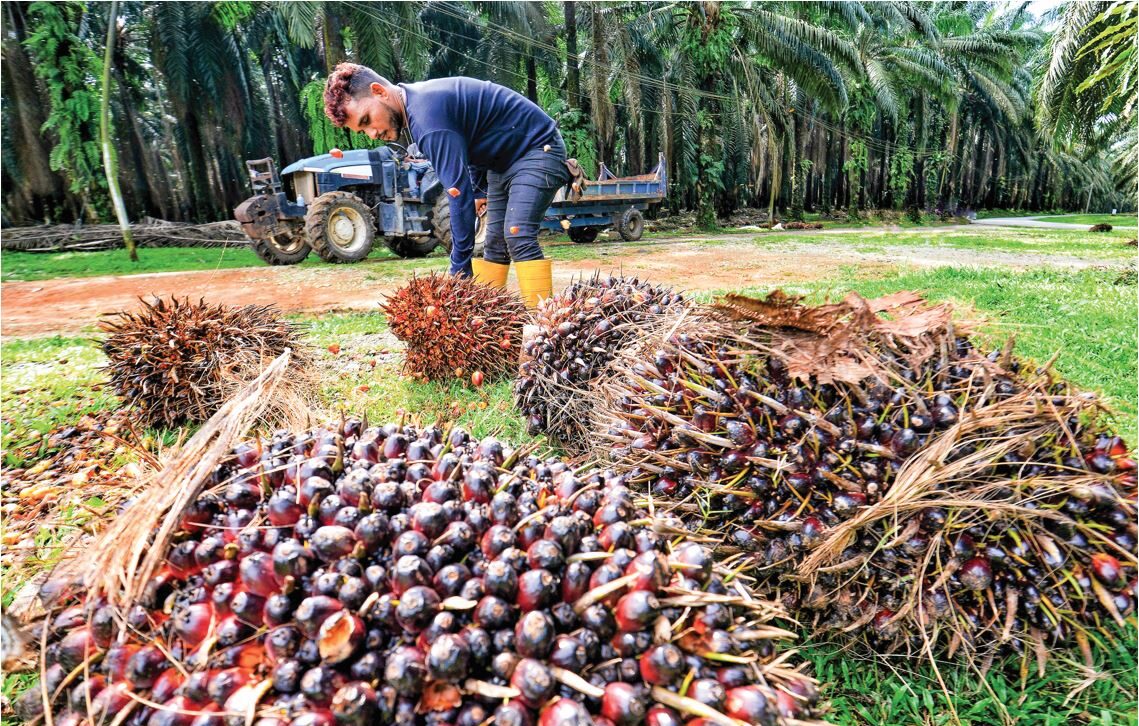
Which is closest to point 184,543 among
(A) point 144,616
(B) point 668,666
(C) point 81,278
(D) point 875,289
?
(A) point 144,616

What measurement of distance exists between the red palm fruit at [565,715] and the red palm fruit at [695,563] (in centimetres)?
26

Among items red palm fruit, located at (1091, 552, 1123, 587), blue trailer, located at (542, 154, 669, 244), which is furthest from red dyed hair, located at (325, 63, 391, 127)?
blue trailer, located at (542, 154, 669, 244)

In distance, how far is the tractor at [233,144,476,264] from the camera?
431 inches

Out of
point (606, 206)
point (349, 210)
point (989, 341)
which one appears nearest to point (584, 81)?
point (606, 206)

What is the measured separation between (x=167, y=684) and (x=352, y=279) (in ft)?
28.0

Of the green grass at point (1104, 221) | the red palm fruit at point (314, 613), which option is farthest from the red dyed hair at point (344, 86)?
the green grass at point (1104, 221)

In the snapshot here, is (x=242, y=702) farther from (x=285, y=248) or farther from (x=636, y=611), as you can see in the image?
(x=285, y=248)

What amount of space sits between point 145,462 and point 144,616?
18.0 inches

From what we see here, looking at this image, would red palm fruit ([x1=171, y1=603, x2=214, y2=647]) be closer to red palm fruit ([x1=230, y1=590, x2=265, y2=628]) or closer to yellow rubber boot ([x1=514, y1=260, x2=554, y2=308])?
red palm fruit ([x1=230, y1=590, x2=265, y2=628])

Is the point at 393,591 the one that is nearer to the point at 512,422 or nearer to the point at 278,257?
the point at 512,422

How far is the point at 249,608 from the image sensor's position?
91 cm

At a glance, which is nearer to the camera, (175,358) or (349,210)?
(175,358)

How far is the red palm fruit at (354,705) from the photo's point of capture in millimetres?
812

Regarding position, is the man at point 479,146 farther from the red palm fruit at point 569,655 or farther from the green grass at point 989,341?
the red palm fruit at point 569,655
